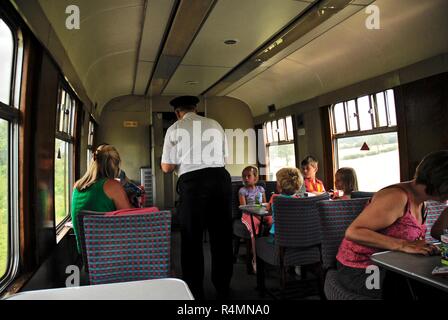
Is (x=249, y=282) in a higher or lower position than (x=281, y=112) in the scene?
lower

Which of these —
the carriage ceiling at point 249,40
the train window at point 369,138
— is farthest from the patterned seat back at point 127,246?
the train window at point 369,138

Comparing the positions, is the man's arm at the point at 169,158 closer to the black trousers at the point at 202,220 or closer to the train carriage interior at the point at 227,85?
the black trousers at the point at 202,220

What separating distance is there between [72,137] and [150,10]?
1862mm

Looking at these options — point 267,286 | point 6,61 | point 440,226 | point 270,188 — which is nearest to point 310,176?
point 270,188

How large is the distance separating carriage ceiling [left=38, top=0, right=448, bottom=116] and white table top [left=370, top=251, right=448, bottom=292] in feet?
7.47

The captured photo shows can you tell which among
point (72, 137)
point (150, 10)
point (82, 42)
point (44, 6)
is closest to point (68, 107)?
point (72, 137)

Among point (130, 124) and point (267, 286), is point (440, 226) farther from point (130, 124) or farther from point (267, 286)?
point (130, 124)

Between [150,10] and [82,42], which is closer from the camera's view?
[150,10]

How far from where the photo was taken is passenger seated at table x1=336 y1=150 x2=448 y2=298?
5.14 ft

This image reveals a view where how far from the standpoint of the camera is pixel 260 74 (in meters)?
5.84

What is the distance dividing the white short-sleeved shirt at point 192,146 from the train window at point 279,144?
3.72m

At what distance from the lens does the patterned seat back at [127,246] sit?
5.74 feet

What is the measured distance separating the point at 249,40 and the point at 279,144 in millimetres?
3230
